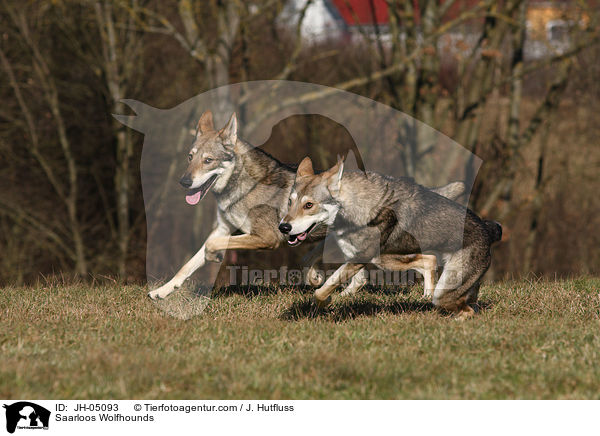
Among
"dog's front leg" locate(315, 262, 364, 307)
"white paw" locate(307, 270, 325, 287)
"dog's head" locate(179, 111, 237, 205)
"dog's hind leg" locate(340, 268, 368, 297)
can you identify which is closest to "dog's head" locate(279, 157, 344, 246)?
"dog's front leg" locate(315, 262, 364, 307)

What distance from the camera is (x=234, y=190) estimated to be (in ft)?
24.0

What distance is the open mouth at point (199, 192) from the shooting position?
21.9ft

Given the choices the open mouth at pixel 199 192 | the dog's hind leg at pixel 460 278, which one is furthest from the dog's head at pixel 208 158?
the dog's hind leg at pixel 460 278

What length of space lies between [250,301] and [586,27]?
1181 cm

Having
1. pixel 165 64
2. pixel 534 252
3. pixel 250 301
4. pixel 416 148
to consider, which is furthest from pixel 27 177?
pixel 534 252

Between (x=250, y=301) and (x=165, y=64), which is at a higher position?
(x=165, y=64)

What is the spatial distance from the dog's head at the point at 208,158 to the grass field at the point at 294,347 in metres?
1.32

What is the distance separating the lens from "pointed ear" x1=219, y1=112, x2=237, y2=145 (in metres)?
7.00

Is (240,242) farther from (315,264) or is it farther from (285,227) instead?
(285,227)

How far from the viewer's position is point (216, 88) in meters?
14.2

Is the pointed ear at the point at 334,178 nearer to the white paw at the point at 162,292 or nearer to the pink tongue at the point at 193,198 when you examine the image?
the pink tongue at the point at 193,198

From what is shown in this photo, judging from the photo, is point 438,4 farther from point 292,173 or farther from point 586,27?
point 292,173

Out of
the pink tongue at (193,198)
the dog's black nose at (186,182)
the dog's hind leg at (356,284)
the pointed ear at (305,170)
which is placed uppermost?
the pointed ear at (305,170)
